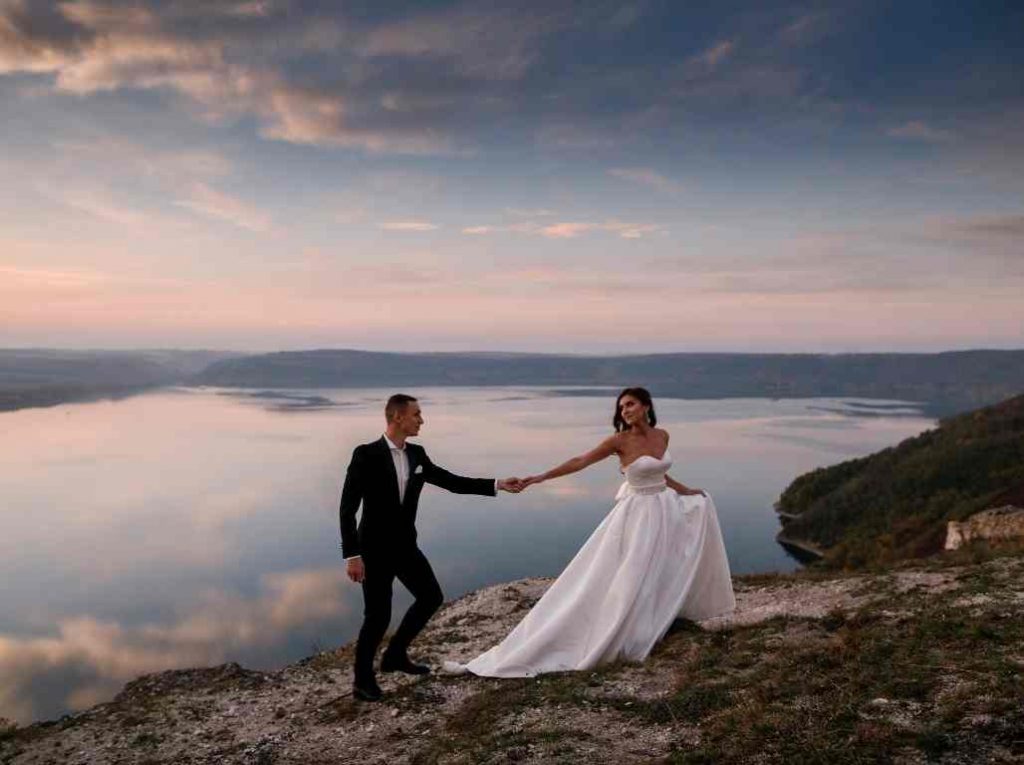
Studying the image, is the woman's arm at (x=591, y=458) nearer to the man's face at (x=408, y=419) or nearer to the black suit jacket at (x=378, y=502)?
Answer: the black suit jacket at (x=378, y=502)

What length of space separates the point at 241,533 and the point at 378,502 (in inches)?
3851

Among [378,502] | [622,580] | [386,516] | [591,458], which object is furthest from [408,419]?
[622,580]

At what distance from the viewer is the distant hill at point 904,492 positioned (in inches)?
2992

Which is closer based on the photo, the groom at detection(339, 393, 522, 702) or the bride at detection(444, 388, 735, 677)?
the groom at detection(339, 393, 522, 702)

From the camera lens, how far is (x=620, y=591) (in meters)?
7.60

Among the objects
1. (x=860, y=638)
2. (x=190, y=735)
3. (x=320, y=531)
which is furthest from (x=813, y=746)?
(x=320, y=531)

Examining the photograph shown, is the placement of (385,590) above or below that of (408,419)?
below

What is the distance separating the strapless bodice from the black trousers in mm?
2365

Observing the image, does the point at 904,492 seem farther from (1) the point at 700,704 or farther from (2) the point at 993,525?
(1) the point at 700,704

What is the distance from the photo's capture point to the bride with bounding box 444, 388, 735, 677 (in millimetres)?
7586

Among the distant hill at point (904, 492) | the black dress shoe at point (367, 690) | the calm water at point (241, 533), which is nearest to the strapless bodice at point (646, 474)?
the black dress shoe at point (367, 690)

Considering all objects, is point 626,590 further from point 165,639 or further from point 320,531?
point 320,531

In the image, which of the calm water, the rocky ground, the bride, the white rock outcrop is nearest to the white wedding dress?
the bride

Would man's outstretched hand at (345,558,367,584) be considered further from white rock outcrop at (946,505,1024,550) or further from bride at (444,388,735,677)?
white rock outcrop at (946,505,1024,550)
